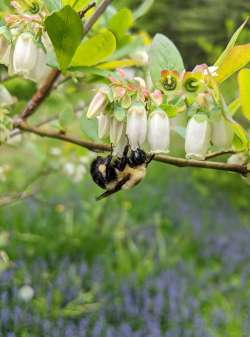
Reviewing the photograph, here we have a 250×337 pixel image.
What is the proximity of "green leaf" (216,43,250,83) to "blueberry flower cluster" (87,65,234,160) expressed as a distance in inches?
0.8

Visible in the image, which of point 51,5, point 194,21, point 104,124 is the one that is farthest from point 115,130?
point 194,21

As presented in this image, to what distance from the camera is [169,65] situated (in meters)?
1.45

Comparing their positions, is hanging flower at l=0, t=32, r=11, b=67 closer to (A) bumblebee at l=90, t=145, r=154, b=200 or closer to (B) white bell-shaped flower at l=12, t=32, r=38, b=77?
(B) white bell-shaped flower at l=12, t=32, r=38, b=77

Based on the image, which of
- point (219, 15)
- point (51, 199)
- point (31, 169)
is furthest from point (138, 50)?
point (219, 15)

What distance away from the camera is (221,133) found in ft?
4.27

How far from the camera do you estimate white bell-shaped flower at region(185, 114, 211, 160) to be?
129 centimetres

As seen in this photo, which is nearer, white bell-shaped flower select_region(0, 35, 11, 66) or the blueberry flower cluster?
the blueberry flower cluster

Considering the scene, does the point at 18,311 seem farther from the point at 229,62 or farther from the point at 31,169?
the point at 31,169

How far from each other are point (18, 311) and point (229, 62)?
184 cm

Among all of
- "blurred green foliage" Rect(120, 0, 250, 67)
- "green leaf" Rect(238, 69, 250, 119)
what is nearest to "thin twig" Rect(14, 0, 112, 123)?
"green leaf" Rect(238, 69, 250, 119)

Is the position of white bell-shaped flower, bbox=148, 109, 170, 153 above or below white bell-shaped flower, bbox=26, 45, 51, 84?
below

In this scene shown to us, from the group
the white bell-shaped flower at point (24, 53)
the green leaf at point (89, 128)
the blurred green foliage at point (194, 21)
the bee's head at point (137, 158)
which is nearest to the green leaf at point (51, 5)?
the white bell-shaped flower at point (24, 53)

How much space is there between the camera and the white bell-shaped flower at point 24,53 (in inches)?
54.9

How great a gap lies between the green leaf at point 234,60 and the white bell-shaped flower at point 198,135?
0.34ft
